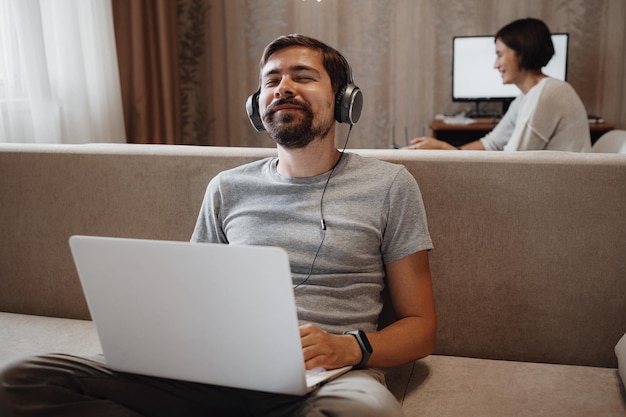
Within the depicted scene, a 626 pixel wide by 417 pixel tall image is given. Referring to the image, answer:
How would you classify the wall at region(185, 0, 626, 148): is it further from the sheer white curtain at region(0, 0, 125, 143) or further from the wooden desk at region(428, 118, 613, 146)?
the sheer white curtain at region(0, 0, 125, 143)

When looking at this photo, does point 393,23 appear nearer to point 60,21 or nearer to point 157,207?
point 60,21

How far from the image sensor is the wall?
4.20m

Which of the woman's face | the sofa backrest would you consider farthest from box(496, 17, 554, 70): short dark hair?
the sofa backrest

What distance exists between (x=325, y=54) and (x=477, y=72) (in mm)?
2837

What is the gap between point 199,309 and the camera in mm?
1038

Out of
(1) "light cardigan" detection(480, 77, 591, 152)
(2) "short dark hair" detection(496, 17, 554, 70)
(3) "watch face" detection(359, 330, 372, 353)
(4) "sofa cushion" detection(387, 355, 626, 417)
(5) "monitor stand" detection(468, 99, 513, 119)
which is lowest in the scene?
(4) "sofa cushion" detection(387, 355, 626, 417)

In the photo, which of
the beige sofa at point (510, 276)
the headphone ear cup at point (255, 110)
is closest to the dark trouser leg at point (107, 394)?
the beige sofa at point (510, 276)

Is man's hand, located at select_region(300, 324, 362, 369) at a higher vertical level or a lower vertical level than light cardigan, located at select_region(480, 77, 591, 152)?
lower

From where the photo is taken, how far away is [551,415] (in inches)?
50.5

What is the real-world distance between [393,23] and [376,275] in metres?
3.31

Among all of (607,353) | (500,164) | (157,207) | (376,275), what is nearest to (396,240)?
(376,275)

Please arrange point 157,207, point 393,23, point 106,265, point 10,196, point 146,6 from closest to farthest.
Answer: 1. point 106,265
2. point 157,207
3. point 10,196
4. point 146,6
5. point 393,23

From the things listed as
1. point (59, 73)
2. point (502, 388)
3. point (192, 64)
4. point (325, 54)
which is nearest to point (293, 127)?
point (325, 54)

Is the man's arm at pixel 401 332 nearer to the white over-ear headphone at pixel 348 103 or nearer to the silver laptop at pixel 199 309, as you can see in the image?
the silver laptop at pixel 199 309
